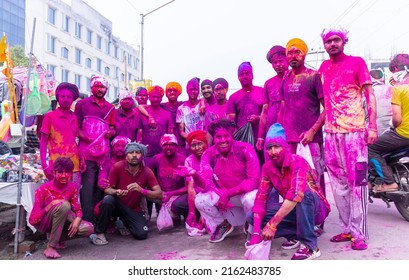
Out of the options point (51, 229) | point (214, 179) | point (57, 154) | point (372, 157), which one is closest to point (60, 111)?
point (57, 154)

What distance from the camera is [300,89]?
377 cm

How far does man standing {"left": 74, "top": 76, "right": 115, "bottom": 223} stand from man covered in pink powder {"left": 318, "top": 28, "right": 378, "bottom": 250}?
2.54 metres

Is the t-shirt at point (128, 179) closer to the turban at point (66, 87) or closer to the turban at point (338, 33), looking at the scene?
the turban at point (66, 87)

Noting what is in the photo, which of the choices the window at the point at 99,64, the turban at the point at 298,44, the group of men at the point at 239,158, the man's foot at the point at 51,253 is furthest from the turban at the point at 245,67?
the window at the point at 99,64

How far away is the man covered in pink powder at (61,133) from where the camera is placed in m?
4.03

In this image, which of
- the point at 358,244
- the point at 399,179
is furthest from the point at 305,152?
the point at 399,179

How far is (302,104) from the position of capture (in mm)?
3801

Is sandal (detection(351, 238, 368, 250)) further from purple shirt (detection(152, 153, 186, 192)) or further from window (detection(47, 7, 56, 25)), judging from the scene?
window (detection(47, 7, 56, 25))

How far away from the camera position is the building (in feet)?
118

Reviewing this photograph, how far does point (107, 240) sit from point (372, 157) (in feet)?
10.9

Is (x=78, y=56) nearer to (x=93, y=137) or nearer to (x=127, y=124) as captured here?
(x=127, y=124)

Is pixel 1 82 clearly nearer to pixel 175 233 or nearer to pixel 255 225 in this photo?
pixel 175 233

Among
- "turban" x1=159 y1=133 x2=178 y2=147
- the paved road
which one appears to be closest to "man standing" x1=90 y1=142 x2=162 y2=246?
the paved road

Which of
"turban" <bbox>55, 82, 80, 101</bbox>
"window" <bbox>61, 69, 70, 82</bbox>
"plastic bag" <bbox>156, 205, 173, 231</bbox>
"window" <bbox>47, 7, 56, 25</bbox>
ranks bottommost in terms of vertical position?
"plastic bag" <bbox>156, 205, 173, 231</bbox>
